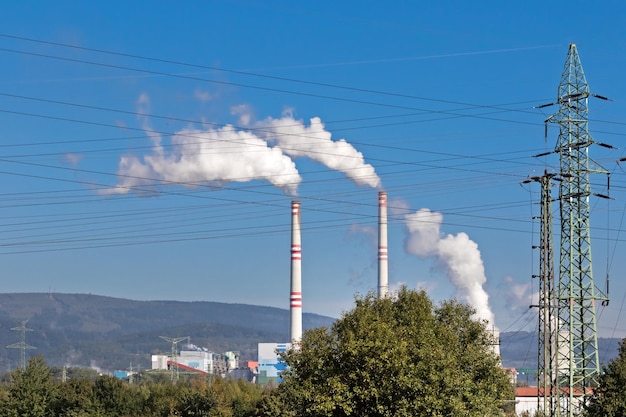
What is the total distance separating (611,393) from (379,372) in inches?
935

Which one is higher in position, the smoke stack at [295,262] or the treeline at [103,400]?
the smoke stack at [295,262]

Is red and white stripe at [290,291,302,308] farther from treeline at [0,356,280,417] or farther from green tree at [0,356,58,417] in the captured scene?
green tree at [0,356,58,417]

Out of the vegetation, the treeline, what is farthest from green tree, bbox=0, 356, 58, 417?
the vegetation

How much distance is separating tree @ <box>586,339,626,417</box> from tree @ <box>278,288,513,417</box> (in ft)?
37.2

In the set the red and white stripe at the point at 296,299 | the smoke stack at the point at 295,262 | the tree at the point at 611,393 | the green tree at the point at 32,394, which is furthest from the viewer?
the red and white stripe at the point at 296,299

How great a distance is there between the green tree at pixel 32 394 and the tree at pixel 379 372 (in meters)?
48.0

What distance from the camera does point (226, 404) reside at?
369 feet

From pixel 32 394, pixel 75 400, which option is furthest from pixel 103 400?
pixel 32 394

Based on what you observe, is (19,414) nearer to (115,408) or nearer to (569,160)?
(115,408)

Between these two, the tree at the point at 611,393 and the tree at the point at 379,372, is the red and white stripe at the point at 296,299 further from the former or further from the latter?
the tree at the point at 379,372

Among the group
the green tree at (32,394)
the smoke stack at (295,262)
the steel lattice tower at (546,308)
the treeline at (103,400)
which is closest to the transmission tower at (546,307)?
the steel lattice tower at (546,308)

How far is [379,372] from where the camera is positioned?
1871 inches

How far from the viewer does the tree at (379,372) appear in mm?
46875

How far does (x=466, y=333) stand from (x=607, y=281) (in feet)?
39.0
